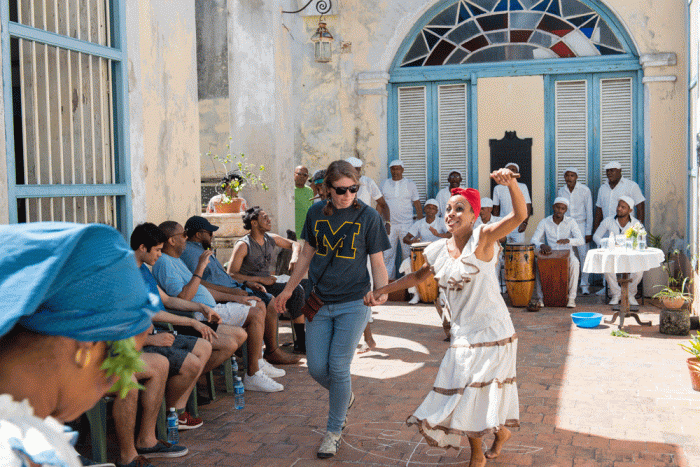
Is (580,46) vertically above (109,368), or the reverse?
(580,46)

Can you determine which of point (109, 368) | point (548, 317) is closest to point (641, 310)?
point (548, 317)

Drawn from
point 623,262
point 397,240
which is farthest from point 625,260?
point 397,240

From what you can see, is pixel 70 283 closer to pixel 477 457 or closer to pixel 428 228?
pixel 477 457

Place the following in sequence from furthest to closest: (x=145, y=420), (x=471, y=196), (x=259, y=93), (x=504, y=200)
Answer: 1. (x=504, y=200)
2. (x=259, y=93)
3. (x=145, y=420)
4. (x=471, y=196)

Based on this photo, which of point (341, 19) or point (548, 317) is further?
point (341, 19)

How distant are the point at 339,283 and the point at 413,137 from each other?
8.15 m

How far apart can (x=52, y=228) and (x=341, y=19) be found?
37.4 feet

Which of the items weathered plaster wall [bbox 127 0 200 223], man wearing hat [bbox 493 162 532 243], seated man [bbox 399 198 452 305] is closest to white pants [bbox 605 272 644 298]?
man wearing hat [bbox 493 162 532 243]

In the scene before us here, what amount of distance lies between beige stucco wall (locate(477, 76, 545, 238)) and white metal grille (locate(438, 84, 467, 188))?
0.32 m

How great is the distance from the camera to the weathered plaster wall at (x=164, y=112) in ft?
18.0

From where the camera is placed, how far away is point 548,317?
9.10 metres

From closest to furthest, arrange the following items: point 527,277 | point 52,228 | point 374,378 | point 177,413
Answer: point 52,228, point 177,413, point 374,378, point 527,277

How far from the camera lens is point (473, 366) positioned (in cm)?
375

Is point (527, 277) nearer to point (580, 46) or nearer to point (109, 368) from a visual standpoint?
point (580, 46)
